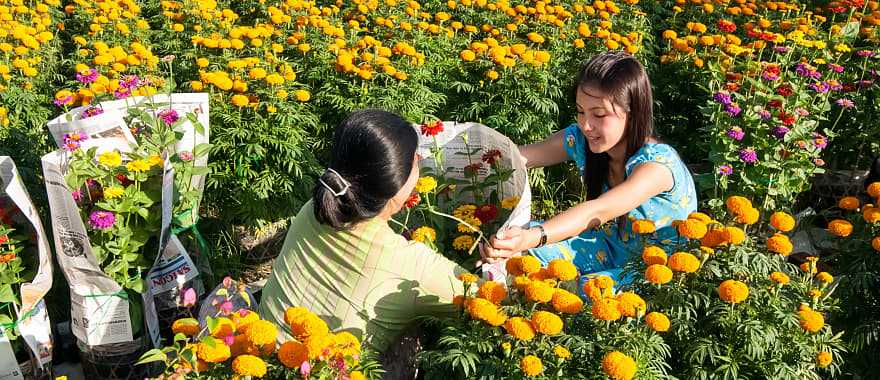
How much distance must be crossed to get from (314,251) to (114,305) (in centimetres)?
105

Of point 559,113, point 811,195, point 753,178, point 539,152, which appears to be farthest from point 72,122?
point 811,195

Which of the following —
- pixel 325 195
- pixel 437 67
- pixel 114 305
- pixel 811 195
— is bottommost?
pixel 811 195

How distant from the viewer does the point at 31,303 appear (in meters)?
2.64

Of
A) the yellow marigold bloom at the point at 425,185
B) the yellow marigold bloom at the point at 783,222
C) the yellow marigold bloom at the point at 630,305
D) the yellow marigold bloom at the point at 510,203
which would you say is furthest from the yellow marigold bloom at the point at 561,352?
the yellow marigold bloom at the point at 510,203

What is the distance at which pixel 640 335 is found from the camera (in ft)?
5.92

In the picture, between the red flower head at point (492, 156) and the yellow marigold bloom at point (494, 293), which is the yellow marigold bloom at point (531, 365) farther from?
the red flower head at point (492, 156)

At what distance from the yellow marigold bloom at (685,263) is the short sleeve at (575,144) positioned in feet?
4.19

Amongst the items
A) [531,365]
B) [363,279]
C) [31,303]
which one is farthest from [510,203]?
[31,303]

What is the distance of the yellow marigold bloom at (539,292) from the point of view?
180 centimetres

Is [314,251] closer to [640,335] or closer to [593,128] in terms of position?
[640,335]

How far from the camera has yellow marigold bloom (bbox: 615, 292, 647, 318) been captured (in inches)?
68.8

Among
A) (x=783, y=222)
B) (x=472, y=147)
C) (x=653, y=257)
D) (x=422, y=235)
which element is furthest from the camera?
(x=472, y=147)

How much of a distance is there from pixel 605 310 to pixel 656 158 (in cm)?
119

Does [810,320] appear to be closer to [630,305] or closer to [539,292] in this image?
[630,305]
